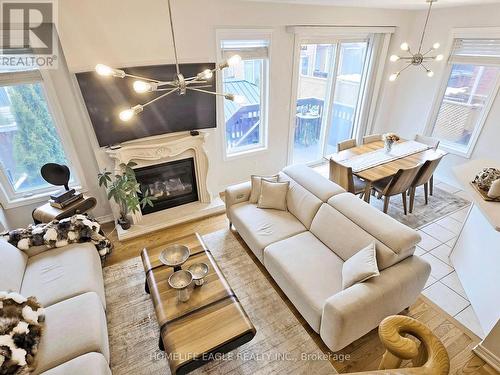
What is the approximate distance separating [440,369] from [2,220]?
13.1ft

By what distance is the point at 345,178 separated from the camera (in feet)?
11.7

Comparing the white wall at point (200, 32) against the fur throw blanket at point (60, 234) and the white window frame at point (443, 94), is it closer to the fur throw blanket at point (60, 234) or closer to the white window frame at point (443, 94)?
the white window frame at point (443, 94)

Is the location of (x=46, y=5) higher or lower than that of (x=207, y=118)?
higher

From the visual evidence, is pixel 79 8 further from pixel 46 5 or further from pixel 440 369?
pixel 440 369

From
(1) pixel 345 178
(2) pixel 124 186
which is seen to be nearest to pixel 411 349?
(1) pixel 345 178

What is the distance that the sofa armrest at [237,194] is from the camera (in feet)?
11.0

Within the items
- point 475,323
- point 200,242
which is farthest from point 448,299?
point 200,242

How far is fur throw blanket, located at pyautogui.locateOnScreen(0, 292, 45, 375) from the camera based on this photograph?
5.41ft

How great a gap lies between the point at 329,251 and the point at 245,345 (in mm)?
1153

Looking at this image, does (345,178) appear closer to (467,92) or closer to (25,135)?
(467,92)

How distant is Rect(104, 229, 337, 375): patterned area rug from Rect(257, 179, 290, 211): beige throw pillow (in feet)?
2.35

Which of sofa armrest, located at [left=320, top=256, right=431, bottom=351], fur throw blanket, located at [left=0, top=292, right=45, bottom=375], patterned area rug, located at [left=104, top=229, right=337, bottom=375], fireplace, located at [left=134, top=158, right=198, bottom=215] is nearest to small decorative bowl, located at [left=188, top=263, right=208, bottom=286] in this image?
patterned area rug, located at [left=104, top=229, right=337, bottom=375]

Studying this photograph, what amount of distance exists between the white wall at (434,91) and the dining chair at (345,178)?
214cm

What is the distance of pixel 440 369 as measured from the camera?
26.8 inches
